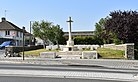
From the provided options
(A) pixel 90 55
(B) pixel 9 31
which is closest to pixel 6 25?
(B) pixel 9 31

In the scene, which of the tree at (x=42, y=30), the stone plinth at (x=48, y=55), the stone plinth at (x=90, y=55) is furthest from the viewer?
the tree at (x=42, y=30)

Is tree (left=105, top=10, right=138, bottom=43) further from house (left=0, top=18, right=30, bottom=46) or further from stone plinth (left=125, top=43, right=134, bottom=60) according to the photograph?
house (left=0, top=18, right=30, bottom=46)

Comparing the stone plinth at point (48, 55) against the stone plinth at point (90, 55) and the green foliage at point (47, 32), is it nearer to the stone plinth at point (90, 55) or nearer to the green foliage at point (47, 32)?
the stone plinth at point (90, 55)

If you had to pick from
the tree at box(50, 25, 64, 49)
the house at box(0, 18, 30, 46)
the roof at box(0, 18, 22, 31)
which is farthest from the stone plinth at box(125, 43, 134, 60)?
the roof at box(0, 18, 22, 31)

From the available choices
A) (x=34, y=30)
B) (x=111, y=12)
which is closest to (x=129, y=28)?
(x=111, y=12)

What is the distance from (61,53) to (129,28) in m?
9.03

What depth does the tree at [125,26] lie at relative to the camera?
39091mm

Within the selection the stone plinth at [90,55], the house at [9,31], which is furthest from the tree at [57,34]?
the stone plinth at [90,55]

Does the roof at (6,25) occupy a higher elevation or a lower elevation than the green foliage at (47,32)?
higher

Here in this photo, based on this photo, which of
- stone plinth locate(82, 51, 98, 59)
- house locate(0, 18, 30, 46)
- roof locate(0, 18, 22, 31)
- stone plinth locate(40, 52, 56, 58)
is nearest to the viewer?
stone plinth locate(82, 51, 98, 59)

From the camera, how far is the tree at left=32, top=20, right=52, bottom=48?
6606cm

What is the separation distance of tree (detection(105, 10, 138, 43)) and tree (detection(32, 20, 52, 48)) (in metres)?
26.4

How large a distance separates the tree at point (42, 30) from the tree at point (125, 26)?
26353mm

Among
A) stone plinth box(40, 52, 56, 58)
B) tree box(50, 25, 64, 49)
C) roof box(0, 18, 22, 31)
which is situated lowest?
stone plinth box(40, 52, 56, 58)
